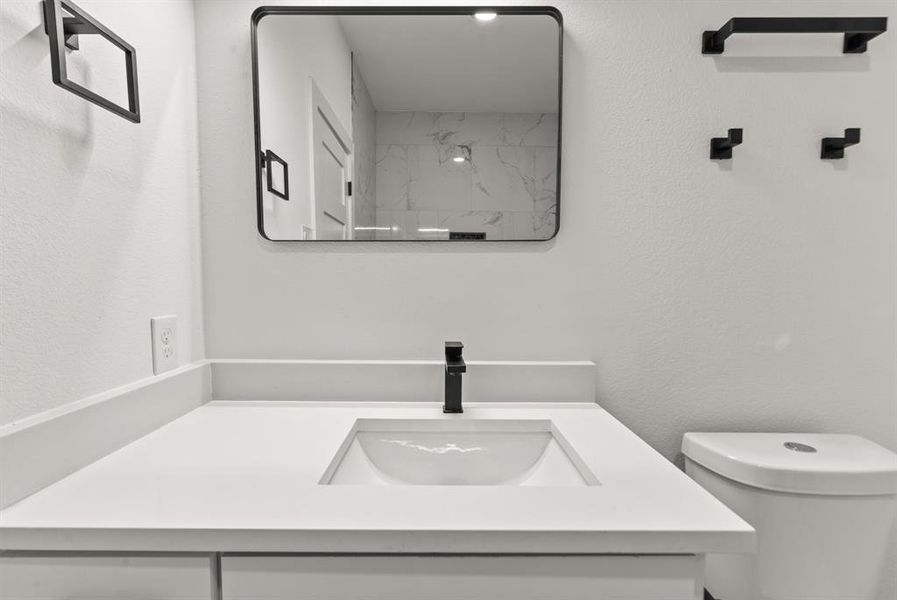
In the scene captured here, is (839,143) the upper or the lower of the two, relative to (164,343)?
upper

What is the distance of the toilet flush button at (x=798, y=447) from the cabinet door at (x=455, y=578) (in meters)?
0.64

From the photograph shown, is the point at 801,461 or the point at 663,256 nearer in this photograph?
the point at 801,461

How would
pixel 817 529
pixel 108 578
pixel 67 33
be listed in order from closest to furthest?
pixel 108 578 < pixel 67 33 < pixel 817 529

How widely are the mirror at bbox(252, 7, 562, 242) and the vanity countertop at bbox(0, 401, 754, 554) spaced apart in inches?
22.8

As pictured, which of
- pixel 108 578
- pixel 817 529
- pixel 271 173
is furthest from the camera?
pixel 271 173

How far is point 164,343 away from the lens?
961 mm

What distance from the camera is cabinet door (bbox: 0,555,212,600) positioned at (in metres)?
0.56

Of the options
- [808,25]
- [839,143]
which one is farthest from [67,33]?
[839,143]

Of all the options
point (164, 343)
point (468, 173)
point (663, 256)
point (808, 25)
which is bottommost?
point (164, 343)

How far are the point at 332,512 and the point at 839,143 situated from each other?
4.38 ft

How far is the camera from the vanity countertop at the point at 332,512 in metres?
0.55

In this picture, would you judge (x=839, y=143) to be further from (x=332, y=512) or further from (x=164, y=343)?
(x=164, y=343)

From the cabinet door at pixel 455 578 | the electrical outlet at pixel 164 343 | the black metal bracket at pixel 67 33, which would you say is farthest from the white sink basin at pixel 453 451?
the black metal bracket at pixel 67 33

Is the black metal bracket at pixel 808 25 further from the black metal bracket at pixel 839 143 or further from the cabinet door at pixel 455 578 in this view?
the cabinet door at pixel 455 578
